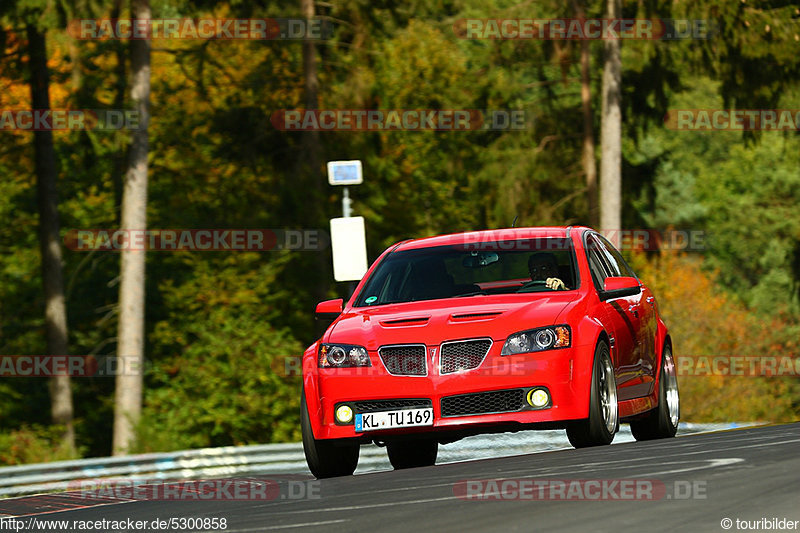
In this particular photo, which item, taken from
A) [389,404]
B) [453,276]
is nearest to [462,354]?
[389,404]

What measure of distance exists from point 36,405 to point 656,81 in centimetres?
1806

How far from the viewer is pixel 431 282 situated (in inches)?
454

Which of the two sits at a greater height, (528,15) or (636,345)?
(528,15)

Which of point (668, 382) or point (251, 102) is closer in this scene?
point (668, 382)

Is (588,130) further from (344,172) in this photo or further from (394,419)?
(394,419)

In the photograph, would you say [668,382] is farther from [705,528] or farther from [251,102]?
[251,102]

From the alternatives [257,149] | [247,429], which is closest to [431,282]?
[247,429]

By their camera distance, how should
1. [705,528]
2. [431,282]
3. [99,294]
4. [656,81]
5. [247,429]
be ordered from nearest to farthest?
[705,528] → [431,282] → [247,429] → [656,81] → [99,294]

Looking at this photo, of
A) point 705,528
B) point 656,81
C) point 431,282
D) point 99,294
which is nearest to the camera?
point 705,528

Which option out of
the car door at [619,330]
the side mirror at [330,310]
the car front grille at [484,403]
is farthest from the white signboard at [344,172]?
the car front grille at [484,403]

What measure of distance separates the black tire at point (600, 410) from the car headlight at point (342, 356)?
1.62 meters

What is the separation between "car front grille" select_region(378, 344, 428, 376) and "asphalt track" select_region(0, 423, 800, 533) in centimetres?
75

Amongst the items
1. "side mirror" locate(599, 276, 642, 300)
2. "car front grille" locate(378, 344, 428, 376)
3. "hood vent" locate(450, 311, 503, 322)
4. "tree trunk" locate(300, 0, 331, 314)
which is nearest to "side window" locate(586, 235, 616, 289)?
"side mirror" locate(599, 276, 642, 300)

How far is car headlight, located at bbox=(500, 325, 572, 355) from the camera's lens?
10195mm
